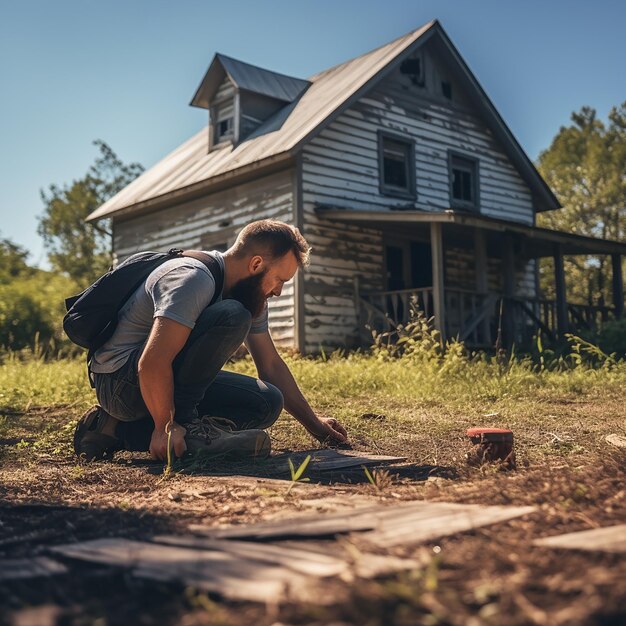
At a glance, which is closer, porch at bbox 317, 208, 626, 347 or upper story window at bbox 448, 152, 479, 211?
porch at bbox 317, 208, 626, 347

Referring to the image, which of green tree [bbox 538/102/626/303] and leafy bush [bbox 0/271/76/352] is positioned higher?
green tree [bbox 538/102/626/303]

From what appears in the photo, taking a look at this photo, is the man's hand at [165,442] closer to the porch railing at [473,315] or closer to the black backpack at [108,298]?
the black backpack at [108,298]

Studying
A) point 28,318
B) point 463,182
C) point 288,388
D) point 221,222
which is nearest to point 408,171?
point 463,182

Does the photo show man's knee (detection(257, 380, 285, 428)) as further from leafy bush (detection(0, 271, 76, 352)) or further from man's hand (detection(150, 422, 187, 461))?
leafy bush (detection(0, 271, 76, 352))

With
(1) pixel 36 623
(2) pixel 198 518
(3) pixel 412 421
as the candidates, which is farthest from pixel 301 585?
(3) pixel 412 421

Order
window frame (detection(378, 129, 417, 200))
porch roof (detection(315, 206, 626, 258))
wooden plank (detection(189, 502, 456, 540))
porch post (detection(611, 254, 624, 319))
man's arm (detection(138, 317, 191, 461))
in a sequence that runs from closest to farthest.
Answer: wooden plank (detection(189, 502, 456, 540)) < man's arm (detection(138, 317, 191, 461)) < porch roof (detection(315, 206, 626, 258)) < window frame (detection(378, 129, 417, 200)) < porch post (detection(611, 254, 624, 319))

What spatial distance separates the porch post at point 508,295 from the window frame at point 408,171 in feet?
7.76

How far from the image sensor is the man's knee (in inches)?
152

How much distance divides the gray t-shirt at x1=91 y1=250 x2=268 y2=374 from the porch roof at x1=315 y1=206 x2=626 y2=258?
7.87 metres

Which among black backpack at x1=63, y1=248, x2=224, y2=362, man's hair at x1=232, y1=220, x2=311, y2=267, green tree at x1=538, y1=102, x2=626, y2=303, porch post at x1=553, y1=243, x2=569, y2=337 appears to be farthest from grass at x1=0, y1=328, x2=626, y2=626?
green tree at x1=538, y1=102, x2=626, y2=303

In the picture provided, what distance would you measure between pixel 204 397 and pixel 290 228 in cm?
109

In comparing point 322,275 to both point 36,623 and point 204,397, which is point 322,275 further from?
point 36,623

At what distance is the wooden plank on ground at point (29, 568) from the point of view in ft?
4.92

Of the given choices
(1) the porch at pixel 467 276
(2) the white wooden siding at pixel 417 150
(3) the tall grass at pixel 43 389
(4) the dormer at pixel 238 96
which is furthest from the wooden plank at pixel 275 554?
(4) the dormer at pixel 238 96
